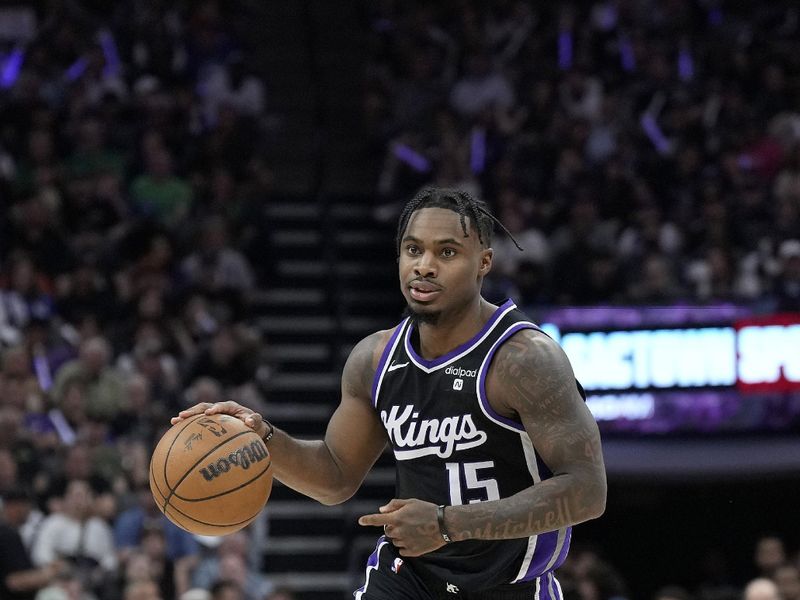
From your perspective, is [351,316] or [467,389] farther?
[351,316]

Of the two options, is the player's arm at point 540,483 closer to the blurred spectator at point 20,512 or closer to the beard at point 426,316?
the beard at point 426,316

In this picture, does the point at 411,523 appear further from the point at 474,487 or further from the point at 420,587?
the point at 420,587

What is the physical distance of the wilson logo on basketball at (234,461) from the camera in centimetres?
466

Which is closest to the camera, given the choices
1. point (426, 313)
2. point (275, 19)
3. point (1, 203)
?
point (426, 313)

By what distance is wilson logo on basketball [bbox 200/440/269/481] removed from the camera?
4.66m

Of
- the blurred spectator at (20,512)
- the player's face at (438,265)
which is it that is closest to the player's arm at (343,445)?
the player's face at (438,265)

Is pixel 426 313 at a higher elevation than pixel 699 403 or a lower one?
higher

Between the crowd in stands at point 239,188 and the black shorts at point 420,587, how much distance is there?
16.8 ft

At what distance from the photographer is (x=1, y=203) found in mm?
13156

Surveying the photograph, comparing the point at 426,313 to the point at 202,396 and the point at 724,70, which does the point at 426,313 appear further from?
the point at 724,70

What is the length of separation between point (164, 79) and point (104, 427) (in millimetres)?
4738

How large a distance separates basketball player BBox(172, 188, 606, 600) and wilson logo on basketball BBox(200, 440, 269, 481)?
14cm

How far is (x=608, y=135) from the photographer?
1419 centimetres

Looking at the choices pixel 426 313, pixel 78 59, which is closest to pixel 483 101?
pixel 78 59
